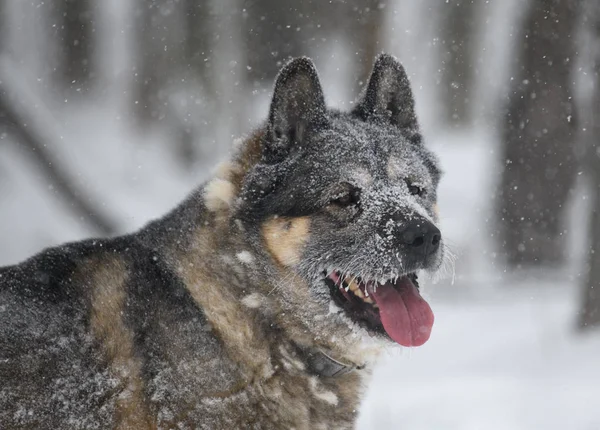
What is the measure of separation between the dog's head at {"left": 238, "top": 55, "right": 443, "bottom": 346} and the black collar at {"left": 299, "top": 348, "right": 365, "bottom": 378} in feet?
0.76

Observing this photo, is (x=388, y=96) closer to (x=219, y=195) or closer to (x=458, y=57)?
(x=219, y=195)

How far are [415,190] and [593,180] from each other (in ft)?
14.7

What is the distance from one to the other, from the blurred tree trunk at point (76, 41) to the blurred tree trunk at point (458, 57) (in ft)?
36.0

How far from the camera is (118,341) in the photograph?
9.78ft

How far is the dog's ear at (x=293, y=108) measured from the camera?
3.35m

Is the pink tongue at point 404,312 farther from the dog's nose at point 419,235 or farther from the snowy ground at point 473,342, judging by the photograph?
the snowy ground at point 473,342

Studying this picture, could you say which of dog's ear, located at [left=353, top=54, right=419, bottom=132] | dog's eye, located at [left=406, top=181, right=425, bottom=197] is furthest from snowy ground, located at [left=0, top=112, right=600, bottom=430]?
dog's ear, located at [left=353, top=54, right=419, bottom=132]

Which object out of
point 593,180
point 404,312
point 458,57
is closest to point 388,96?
point 404,312

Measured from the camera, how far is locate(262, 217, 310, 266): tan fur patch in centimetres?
327

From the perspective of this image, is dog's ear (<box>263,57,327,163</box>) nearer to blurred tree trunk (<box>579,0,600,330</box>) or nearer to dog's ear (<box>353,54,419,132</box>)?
dog's ear (<box>353,54,419,132</box>)

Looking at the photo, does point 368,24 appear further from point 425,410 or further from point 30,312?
point 30,312

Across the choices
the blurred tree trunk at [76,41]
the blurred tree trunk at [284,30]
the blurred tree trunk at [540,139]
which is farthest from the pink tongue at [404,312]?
the blurred tree trunk at [76,41]

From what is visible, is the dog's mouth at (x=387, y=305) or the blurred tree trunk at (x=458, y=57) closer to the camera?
the dog's mouth at (x=387, y=305)

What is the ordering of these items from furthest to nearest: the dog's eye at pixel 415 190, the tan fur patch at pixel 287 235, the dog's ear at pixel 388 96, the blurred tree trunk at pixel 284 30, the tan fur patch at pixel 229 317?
the blurred tree trunk at pixel 284 30 < the dog's ear at pixel 388 96 < the dog's eye at pixel 415 190 < the tan fur patch at pixel 287 235 < the tan fur patch at pixel 229 317
